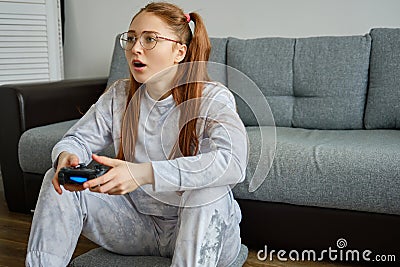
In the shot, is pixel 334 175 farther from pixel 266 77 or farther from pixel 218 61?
pixel 218 61

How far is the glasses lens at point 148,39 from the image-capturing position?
57.2 inches

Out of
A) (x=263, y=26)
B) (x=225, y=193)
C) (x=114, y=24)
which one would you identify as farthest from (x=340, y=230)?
(x=114, y=24)

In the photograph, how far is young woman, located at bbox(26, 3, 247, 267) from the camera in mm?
1338

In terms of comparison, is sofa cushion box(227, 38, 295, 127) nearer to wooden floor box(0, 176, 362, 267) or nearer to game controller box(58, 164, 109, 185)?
wooden floor box(0, 176, 362, 267)

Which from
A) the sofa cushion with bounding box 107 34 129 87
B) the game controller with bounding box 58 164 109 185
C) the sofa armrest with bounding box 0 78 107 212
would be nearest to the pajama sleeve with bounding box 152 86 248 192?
the game controller with bounding box 58 164 109 185

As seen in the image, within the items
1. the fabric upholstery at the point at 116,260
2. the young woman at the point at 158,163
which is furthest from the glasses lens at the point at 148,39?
the fabric upholstery at the point at 116,260

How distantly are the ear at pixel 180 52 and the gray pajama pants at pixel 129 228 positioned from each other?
371 millimetres

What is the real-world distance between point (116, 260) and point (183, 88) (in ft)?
1.65

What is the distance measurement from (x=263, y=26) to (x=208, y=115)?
1498 millimetres

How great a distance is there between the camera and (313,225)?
188cm

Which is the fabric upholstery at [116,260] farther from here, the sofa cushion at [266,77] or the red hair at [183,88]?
the sofa cushion at [266,77]

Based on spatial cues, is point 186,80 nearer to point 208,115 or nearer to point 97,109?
point 208,115

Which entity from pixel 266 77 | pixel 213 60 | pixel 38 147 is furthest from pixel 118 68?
pixel 266 77

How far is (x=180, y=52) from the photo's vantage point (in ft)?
4.97
